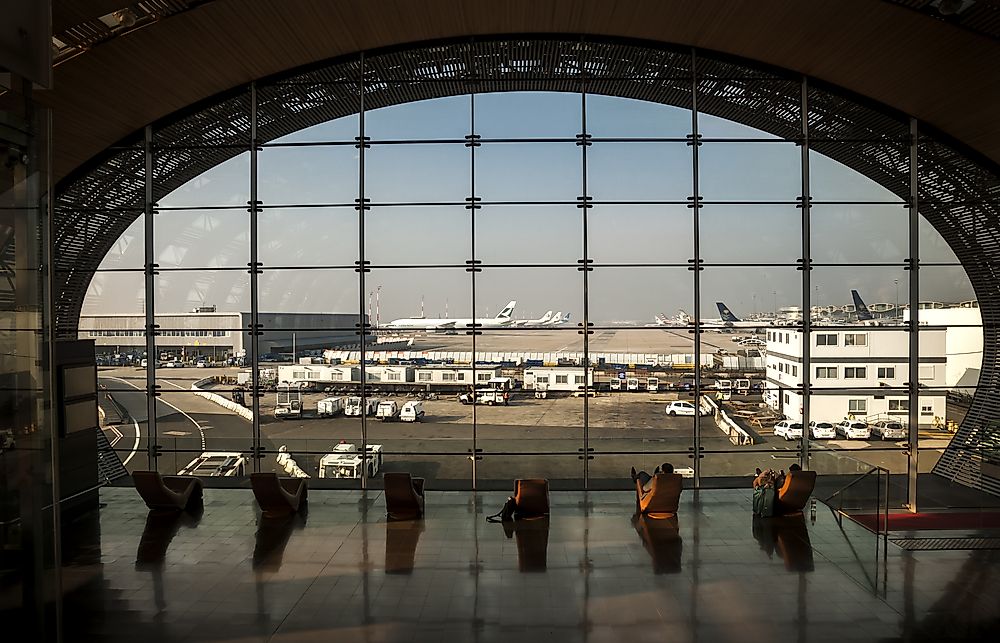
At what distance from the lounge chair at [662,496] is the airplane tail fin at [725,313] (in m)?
2.98

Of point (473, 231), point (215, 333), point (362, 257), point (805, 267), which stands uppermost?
point (473, 231)

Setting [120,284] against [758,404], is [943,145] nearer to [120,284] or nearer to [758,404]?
[758,404]

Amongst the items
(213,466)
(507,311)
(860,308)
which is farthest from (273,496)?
(860,308)

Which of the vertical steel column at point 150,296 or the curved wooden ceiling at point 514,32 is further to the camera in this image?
the vertical steel column at point 150,296

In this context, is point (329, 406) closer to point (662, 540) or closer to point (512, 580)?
point (512, 580)

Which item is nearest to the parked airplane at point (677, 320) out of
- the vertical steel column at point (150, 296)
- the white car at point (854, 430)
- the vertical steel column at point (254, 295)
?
the white car at point (854, 430)

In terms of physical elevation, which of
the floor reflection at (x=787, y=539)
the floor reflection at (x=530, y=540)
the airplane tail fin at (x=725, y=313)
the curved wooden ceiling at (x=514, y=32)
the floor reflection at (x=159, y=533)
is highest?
the curved wooden ceiling at (x=514, y=32)

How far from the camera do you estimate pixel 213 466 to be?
10.1m

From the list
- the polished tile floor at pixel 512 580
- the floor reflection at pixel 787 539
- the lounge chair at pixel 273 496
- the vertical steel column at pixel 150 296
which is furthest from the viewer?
the vertical steel column at pixel 150 296

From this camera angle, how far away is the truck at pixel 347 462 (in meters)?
9.83

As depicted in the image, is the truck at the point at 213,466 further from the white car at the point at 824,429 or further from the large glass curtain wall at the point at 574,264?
the white car at the point at 824,429

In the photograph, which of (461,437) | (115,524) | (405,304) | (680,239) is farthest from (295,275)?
(680,239)

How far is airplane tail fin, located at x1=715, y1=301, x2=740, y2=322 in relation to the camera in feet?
33.6

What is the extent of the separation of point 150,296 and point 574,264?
6454 millimetres
